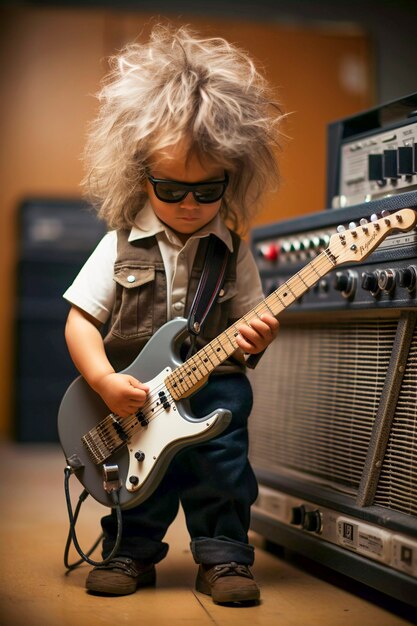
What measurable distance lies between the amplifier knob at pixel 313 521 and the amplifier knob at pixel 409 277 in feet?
1.68

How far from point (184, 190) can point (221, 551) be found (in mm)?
655

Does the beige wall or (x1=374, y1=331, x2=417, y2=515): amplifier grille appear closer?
(x1=374, y1=331, x2=417, y2=515): amplifier grille

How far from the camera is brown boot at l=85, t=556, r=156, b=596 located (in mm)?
1682

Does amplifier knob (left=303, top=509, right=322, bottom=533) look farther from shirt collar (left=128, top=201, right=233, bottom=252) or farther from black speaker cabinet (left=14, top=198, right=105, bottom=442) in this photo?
black speaker cabinet (left=14, top=198, right=105, bottom=442)

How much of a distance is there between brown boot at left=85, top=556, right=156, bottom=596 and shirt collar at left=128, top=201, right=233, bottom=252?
603 millimetres

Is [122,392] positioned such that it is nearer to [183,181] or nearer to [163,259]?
[163,259]

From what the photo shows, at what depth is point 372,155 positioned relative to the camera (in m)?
1.93

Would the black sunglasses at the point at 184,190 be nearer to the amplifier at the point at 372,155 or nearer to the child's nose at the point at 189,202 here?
the child's nose at the point at 189,202

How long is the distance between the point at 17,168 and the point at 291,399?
336 cm

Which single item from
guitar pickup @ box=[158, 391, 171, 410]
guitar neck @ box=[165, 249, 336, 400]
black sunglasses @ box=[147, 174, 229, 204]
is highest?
black sunglasses @ box=[147, 174, 229, 204]

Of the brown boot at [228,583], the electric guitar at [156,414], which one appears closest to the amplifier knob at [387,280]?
the electric guitar at [156,414]

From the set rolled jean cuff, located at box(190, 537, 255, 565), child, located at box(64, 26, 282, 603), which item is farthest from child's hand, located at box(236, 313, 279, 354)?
rolled jean cuff, located at box(190, 537, 255, 565)

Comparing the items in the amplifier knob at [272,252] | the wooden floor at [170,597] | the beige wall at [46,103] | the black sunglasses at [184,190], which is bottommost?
the wooden floor at [170,597]

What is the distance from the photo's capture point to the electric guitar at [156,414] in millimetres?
1593
